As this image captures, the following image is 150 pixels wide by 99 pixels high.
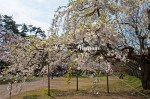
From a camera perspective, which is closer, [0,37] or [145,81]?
[145,81]

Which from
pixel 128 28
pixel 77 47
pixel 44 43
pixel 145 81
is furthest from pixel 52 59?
pixel 145 81

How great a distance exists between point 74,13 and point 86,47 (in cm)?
294

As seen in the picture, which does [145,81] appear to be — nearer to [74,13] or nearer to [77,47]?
[74,13]

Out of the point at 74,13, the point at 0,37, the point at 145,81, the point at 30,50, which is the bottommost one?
the point at 145,81

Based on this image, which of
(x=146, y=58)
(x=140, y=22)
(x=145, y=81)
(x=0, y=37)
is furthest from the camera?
(x=0, y=37)

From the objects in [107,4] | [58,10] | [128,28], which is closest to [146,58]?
[128,28]

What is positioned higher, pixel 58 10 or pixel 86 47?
pixel 58 10

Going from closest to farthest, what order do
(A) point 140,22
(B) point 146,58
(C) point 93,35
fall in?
1. (C) point 93,35
2. (B) point 146,58
3. (A) point 140,22

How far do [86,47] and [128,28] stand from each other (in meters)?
11.1

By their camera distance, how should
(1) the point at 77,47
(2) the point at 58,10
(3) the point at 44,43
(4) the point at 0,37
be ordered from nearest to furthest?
1. (1) the point at 77,47
2. (3) the point at 44,43
3. (2) the point at 58,10
4. (4) the point at 0,37

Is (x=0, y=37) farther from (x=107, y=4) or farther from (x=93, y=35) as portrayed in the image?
(x=93, y=35)

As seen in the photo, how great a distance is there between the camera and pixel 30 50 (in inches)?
290

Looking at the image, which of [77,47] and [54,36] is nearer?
[77,47]

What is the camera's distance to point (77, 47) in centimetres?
709
